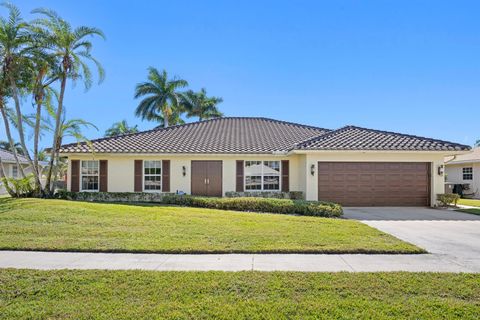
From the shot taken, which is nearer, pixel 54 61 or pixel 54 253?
pixel 54 253

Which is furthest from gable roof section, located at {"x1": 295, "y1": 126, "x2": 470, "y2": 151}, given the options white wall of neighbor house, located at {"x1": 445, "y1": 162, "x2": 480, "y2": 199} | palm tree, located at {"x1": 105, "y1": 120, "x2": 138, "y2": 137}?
palm tree, located at {"x1": 105, "y1": 120, "x2": 138, "y2": 137}

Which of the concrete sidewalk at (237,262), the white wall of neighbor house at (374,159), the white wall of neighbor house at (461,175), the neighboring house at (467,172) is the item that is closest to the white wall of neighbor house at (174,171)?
the white wall of neighbor house at (374,159)

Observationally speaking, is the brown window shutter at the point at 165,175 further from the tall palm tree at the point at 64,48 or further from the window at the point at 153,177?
the tall palm tree at the point at 64,48

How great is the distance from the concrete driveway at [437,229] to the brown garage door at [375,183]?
1.05 metres

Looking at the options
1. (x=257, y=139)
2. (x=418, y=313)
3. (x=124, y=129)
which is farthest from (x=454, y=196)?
(x=124, y=129)

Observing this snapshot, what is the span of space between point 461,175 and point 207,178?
73.7 feet

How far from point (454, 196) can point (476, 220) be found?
3.91 metres

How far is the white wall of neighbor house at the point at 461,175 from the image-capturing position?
23106 millimetres

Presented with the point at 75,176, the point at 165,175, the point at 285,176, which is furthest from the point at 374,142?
the point at 75,176

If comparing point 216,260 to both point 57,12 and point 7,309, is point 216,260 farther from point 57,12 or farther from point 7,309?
point 57,12

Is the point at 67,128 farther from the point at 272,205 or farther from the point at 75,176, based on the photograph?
the point at 272,205

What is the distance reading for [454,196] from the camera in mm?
14570

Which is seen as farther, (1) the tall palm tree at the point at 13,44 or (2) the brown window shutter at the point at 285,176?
(2) the brown window shutter at the point at 285,176

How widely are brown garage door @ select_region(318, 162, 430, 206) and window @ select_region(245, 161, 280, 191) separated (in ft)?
8.62
